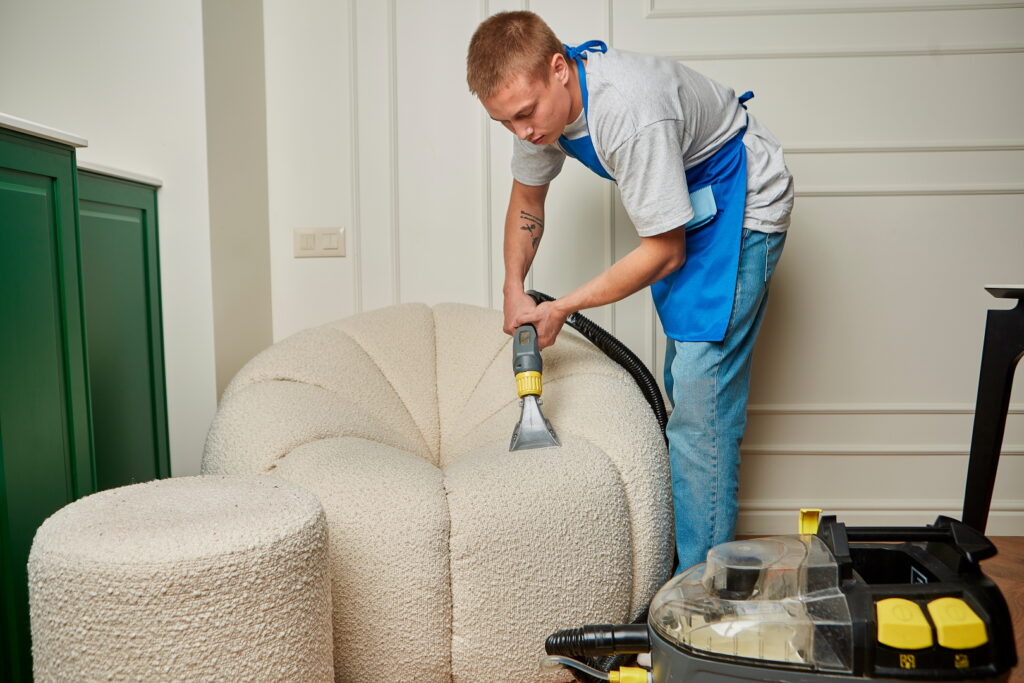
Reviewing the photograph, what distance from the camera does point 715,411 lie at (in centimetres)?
165

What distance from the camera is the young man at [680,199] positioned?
4.71 feet

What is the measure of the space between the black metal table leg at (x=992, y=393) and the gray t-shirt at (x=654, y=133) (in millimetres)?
461

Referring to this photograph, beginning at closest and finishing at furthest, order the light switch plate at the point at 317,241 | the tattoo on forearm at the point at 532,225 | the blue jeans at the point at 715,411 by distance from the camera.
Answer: the blue jeans at the point at 715,411, the tattoo on forearm at the point at 532,225, the light switch plate at the point at 317,241

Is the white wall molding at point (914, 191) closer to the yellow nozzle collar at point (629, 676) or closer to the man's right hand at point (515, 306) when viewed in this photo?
the man's right hand at point (515, 306)

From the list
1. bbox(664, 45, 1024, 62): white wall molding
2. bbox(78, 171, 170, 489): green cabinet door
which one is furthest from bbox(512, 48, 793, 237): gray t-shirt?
bbox(78, 171, 170, 489): green cabinet door

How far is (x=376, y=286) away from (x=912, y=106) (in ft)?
5.29

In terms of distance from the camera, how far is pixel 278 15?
226cm

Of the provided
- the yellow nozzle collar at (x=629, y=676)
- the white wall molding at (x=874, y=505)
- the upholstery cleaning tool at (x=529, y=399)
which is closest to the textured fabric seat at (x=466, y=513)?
the upholstery cleaning tool at (x=529, y=399)

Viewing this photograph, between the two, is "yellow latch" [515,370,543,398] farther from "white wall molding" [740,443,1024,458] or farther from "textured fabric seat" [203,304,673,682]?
"white wall molding" [740,443,1024,458]

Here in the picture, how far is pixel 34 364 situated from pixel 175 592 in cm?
63

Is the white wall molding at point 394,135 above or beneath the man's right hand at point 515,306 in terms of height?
above

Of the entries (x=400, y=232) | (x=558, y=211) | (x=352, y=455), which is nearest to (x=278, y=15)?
(x=400, y=232)

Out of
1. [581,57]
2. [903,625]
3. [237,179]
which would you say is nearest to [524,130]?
[581,57]

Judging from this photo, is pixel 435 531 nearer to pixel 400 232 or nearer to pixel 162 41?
pixel 400 232
